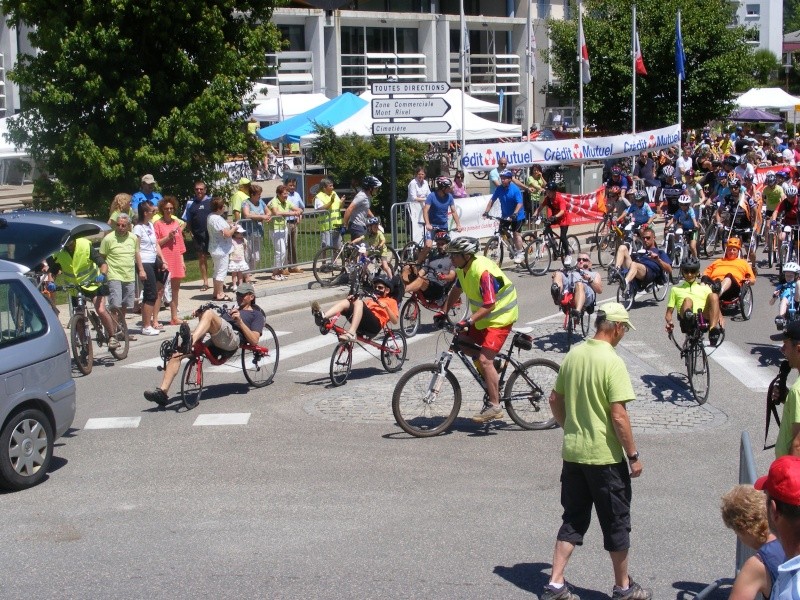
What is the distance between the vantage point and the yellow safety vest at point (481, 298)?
10.1 m

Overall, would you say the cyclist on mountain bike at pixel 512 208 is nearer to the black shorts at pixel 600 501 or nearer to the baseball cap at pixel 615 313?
the baseball cap at pixel 615 313

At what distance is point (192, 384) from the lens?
11484 millimetres

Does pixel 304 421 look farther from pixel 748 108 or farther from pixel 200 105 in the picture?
pixel 748 108

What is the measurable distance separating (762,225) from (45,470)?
18.5 m

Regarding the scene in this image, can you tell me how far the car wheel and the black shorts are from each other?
172 inches

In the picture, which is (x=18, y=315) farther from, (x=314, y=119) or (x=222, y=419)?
(x=314, y=119)

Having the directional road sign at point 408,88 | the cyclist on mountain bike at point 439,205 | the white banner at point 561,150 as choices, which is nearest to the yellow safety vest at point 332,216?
the cyclist on mountain bike at point 439,205

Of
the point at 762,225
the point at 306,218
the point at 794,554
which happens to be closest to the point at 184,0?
the point at 306,218

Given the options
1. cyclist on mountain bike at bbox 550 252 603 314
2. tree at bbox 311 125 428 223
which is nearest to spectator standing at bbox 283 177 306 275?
tree at bbox 311 125 428 223

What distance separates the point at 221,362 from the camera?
11672 mm

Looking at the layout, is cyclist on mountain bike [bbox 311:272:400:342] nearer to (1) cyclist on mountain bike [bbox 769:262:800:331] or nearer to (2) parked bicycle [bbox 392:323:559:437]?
(2) parked bicycle [bbox 392:323:559:437]

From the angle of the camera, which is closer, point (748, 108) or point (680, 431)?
point (680, 431)

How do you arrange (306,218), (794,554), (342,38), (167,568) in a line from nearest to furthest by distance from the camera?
(794,554) < (167,568) < (306,218) < (342,38)

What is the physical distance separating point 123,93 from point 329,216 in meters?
4.48
